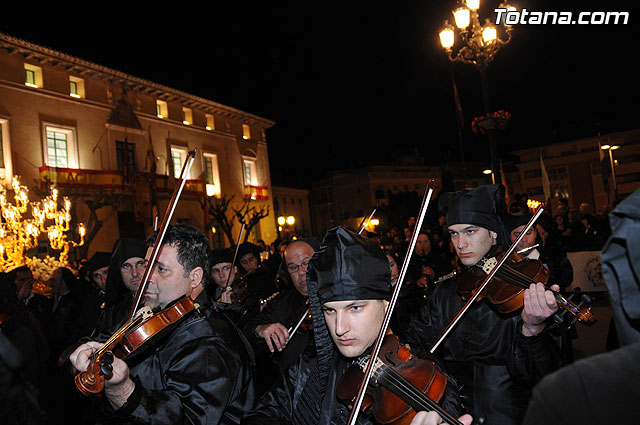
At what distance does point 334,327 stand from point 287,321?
2.80 metres

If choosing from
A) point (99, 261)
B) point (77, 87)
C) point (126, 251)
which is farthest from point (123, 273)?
point (77, 87)

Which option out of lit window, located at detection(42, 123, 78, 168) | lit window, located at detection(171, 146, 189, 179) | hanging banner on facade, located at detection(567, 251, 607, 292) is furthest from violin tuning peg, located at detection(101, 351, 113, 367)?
lit window, located at detection(171, 146, 189, 179)

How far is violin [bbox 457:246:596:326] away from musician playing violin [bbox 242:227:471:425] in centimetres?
127

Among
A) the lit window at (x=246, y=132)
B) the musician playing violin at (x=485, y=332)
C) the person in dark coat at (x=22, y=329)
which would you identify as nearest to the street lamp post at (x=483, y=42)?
the musician playing violin at (x=485, y=332)

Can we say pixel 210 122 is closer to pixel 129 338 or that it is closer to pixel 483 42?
pixel 483 42

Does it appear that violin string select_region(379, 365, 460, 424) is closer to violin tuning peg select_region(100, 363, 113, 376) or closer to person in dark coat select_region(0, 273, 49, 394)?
violin tuning peg select_region(100, 363, 113, 376)

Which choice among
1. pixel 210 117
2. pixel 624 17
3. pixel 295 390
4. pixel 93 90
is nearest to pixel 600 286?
pixel 624 17

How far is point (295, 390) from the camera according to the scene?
2.74 meters

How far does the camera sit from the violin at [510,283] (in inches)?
130

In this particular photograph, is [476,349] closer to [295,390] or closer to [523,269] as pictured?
[523,269]

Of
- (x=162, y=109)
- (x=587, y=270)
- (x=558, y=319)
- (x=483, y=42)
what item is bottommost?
(x=587, y=270)

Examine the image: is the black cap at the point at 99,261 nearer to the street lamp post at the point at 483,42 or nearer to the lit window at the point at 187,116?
Result: the street lamp post at the point at 483,42

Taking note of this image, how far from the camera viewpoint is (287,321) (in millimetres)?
5176

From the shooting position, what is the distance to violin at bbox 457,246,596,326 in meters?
3.31
